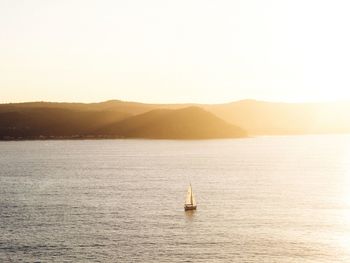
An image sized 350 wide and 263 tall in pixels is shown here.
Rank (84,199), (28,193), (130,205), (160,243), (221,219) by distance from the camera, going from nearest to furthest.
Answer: (160,243), (221,219), (130,205), (84,199), (28,193)

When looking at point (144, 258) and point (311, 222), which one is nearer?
point (144, 258)

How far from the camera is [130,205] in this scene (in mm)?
162000

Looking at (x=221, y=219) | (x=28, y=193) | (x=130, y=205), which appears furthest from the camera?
(x=28, y=193)

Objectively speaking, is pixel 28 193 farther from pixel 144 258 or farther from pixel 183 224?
pixel 144 258

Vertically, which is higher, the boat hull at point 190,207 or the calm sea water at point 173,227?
the boat hull at point 190,207

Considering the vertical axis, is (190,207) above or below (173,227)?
above

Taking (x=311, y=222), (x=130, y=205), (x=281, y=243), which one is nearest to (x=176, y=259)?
(x=281, y=243)

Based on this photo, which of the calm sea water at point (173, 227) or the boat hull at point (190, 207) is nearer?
the calm sea water at point (173, 227)

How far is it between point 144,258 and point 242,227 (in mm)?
32911

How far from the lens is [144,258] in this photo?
104125mm

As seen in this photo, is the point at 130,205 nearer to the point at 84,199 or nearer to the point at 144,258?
the point at 84,199

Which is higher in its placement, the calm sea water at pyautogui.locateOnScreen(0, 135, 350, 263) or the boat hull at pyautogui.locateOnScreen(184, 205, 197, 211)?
the boat hull at pyautogui.locateOnScreen(184, 205, 197, 211)

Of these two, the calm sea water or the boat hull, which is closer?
the calm sea water

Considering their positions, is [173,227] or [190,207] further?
→ [190,207]
